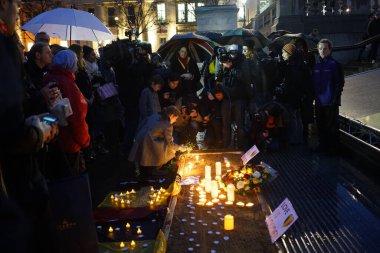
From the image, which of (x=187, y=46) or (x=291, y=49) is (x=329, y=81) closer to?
(x=291, y=49)

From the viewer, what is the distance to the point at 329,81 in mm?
6918

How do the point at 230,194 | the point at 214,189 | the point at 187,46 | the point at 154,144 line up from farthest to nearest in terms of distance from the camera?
the point at 187,46 < the point at 154,144 < the point at 214,189 < the point at 230,194

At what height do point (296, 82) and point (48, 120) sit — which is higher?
point (48, 120)

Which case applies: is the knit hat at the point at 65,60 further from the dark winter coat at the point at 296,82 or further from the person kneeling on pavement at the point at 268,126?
the dark winter coat at the point at 296,82

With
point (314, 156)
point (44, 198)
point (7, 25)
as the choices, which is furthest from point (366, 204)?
point (7, 25)

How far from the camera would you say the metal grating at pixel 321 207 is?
3.80 m

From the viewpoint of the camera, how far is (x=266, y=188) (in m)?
5.55

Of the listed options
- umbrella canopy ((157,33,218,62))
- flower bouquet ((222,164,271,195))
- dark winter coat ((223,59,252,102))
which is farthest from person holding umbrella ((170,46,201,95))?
flower bouquet ((222,164,271,195))

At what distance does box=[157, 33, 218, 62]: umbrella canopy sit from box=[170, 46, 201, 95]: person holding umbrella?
577 millimetres

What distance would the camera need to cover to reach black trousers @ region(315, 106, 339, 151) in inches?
275

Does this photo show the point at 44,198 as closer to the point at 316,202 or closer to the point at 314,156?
the point at 316,202

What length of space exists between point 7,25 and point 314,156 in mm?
6231

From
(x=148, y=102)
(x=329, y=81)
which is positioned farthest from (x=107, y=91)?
(x=329, y=81)

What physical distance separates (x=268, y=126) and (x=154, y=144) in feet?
8.28
